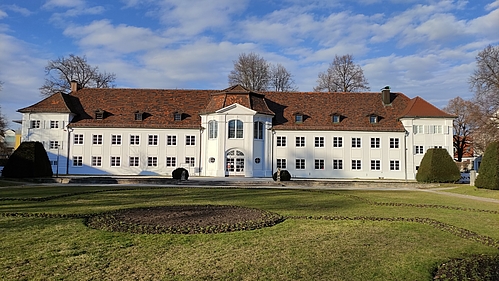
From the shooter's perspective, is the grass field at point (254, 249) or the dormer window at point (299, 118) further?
the dormer window at point (299, 118)

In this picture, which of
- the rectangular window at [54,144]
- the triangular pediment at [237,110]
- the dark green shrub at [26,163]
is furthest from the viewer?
the rectangular window at [54,144]

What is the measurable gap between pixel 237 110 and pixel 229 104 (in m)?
1.15

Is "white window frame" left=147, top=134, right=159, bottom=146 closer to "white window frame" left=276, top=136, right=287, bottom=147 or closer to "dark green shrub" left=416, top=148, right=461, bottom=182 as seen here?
"white window frame" left=276, top=136, right=287, bottom=147

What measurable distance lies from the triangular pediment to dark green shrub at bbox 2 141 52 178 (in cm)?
1734

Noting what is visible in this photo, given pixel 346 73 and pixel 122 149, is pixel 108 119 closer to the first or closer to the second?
pixel 122 149

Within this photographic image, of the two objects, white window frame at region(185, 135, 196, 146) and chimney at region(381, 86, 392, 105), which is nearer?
white window frame at region(185, 135, 196, 146)

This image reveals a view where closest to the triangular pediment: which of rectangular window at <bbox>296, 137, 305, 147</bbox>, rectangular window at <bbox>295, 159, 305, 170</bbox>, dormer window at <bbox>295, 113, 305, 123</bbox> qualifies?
dormer window at <bbox>295, 113, 305, 123</bbox>

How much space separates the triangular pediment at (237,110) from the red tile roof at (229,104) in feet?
2.06

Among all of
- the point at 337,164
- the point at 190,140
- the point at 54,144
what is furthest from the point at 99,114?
the point at 337,164

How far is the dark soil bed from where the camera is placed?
9.77 metres

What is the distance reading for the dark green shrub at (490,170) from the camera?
23.8 m

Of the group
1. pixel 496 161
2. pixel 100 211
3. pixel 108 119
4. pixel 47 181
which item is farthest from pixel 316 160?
pixel 100 211

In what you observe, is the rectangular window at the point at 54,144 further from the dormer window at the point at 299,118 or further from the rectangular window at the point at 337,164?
the rectangular window at the point at 337,164

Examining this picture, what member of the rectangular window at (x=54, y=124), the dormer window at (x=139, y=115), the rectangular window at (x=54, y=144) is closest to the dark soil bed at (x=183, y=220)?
the dormer window at (x=139, y=115)
